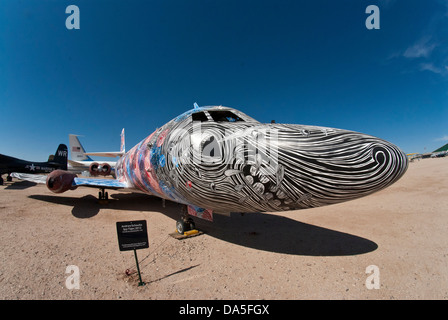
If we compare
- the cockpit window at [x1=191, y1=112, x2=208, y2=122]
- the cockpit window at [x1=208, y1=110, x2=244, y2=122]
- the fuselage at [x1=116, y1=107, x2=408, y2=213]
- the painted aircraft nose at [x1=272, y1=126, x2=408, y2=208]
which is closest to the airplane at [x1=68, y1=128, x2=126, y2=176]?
the cockpit window at [x1=191, y1=112, x2=208, y2=122]


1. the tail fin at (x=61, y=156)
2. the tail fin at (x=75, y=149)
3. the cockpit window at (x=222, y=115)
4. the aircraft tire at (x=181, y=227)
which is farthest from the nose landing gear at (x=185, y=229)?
→ the tail fin at (x=75, y=149)

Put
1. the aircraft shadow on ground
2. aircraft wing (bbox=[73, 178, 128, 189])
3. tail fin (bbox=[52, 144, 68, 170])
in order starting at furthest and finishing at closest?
tail fin (bbox=[52, 144, 68, 170])
aircraft wing (bbox=[73, 178, 128, 189])
the aircraft shadow on ground

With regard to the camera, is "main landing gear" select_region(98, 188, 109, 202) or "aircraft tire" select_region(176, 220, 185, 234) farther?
"main landing gear" select_region(98, 188, 109, 202)

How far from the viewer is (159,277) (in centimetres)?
350

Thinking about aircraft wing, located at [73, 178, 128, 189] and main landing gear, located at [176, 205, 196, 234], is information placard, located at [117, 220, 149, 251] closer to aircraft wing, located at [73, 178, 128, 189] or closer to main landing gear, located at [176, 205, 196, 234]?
main landing gear, located at [176, 205, 196, 234]

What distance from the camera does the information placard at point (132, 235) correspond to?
3369mm

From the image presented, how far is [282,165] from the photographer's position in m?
2.49

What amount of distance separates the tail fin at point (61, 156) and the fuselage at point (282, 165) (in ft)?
97.7

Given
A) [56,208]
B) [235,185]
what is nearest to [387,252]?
[235,185]

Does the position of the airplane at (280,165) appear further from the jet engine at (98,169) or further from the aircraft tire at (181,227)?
the jet engine at (98,169)

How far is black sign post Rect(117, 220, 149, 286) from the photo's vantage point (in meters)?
3.37

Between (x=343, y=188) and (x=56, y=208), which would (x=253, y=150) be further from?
(x=56, y=208)

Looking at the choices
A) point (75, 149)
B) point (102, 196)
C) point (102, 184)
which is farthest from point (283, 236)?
point (75, 149)

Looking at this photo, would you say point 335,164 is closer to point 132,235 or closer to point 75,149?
point 132,235
